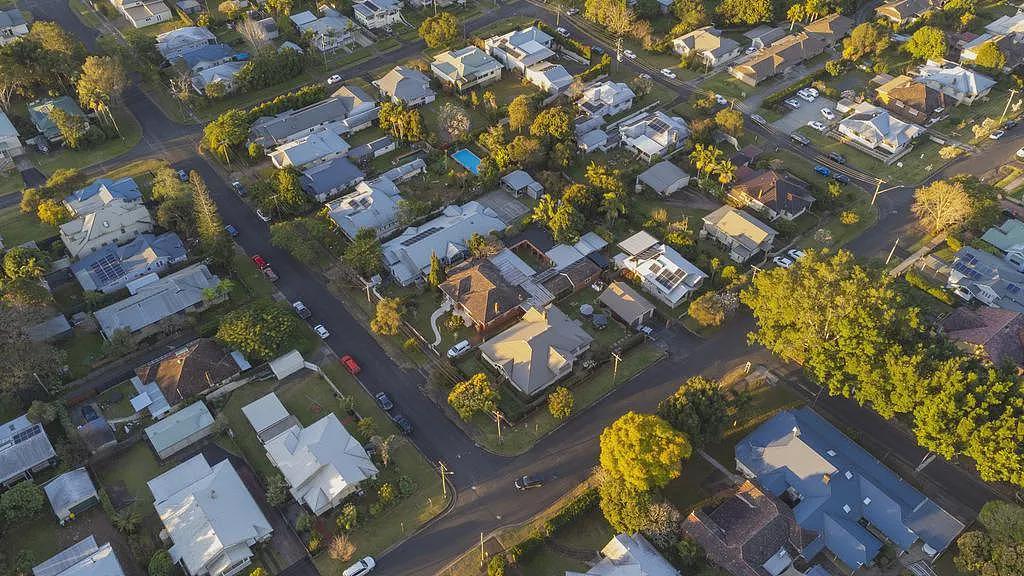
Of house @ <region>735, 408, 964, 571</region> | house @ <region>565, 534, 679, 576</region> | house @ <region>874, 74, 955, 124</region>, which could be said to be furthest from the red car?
house @ <region>874, 74, 955, 124</region>

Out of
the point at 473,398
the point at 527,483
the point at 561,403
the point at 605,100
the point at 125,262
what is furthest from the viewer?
the point at 605,100

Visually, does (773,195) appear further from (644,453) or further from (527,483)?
(527,483)

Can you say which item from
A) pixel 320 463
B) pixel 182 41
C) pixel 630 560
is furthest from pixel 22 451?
pixel 182 41

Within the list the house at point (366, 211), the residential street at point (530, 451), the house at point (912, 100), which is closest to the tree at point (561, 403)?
the residential street at point (530, 451)

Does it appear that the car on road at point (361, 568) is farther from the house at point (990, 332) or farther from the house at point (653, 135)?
the house at point (653, 135)

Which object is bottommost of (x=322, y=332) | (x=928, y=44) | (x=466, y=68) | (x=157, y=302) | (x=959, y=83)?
(x=322, y=332)

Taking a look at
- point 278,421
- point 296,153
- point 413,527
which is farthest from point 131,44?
point 413,527

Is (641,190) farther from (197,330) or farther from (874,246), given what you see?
(197,330)

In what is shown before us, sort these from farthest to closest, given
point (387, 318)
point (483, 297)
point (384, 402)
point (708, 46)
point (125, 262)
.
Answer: point (708, 46) < point (125, 262) < point (483, 297) < point (387, 318) < point (384, 402)
